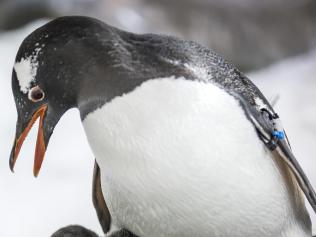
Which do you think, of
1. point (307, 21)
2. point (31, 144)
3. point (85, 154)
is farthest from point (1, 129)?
point (307, 21)

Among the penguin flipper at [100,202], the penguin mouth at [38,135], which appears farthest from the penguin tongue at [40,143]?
the penguin flipper at [100,202]

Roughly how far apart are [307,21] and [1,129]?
72cm

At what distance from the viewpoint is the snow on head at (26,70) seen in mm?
609

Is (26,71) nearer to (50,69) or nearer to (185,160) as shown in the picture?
(50,69)

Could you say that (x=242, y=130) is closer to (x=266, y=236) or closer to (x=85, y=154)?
(x=266, y=236)

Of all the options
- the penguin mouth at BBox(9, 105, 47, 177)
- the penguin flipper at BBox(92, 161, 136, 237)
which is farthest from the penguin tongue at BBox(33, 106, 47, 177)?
the penguin flipper at BBox(92, 161, 136, 237)

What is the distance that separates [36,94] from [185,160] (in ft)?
0.49

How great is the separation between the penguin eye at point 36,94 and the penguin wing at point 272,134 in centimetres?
18

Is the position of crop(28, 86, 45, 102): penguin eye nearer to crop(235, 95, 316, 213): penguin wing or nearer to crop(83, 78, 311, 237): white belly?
crop(83, 78, 311, 237): white belly

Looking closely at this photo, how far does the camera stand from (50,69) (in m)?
0.61

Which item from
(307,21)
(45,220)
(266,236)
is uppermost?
(307,21)

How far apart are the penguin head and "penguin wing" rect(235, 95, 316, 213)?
158 millimetres

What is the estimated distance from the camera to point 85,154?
128 centimetres

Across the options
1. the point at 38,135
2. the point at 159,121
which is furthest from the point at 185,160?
the point at 38,135
